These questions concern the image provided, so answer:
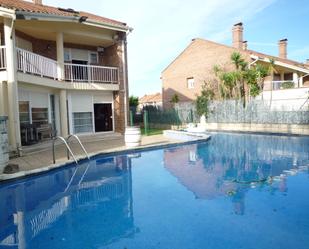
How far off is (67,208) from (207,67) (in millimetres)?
25726

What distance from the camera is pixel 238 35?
28453 millimetres

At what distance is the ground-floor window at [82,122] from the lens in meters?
17.4

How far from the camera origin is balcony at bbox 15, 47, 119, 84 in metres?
12.5

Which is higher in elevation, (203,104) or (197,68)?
(197,68)

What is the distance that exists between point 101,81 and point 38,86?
186 inches

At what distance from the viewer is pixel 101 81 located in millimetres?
18203

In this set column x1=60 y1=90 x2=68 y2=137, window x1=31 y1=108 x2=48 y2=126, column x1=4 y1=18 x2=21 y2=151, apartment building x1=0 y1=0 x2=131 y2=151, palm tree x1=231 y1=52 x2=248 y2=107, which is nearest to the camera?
column x1=4 y1=18 x2=21 y2=151

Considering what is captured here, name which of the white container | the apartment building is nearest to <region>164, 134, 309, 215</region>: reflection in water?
the white container

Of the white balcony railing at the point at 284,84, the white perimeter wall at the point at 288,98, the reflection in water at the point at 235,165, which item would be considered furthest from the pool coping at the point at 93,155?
the white balcony railing at the point at 284,84

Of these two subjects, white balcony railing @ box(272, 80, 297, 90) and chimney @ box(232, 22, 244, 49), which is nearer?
white balcony railing @ box(272, 80, 297, 90)

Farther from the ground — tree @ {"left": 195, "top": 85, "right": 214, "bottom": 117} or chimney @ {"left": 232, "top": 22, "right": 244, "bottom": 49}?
chimney @ {"left": 232, "top": 22, "right": 244, "bottom": 49}

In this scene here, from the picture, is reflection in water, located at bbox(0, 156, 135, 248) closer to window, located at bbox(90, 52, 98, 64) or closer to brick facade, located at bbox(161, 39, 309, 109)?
window, located at bbox(90, 52, 98, 64)

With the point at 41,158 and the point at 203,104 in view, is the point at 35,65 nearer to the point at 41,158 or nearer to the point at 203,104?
the point at 41,158

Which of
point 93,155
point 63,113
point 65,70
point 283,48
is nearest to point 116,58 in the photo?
point 65,70
